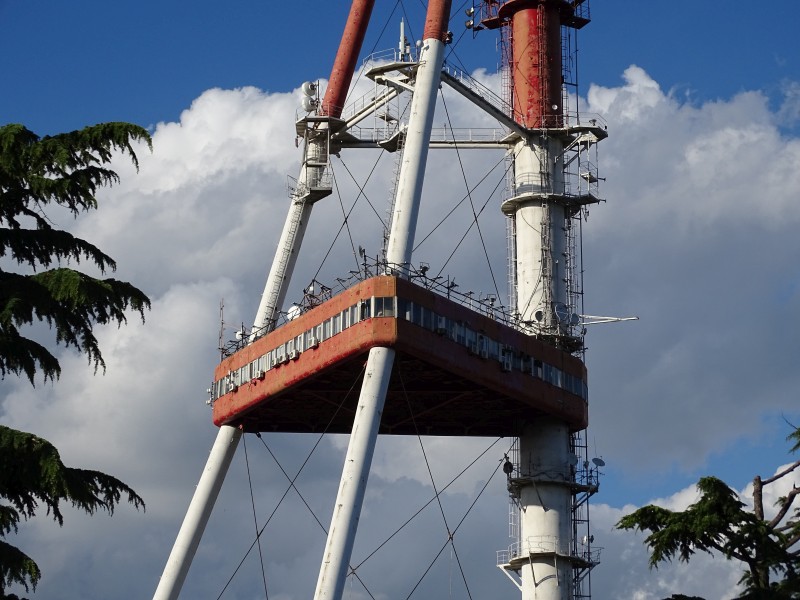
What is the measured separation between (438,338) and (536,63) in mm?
23053

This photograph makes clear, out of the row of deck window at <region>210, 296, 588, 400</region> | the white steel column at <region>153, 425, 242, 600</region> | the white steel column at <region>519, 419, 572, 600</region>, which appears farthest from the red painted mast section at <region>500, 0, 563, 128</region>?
the white steel column at <region>153, 425, 242, 600</region>

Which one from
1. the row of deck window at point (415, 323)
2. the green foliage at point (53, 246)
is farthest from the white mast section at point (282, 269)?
the green foliage at point (53, 246)

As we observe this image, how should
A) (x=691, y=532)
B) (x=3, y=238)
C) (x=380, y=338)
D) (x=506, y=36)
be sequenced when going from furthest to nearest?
1. (x=506, y=36)
2. (x=380, y=338)
3. (x=691, y=532)
4. (x=3, y=238)

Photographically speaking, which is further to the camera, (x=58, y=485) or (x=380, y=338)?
(x=380, y=338)

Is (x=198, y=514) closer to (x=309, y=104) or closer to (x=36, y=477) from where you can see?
(x=309, y=104)

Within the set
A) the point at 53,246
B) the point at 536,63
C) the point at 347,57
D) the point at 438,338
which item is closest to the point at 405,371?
the point at 438,338

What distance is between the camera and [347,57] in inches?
3378

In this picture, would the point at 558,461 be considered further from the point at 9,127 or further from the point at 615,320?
the point at 9,127

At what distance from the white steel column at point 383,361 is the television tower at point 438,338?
76 mm

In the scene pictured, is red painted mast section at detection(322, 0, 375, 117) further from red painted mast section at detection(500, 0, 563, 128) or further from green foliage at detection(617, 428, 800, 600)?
green foliage at detection(617, 428, 800, 600)

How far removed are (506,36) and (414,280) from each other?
24.5 m

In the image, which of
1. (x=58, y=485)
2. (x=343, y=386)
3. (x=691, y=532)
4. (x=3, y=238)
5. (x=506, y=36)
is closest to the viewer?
(x=58, y=485)

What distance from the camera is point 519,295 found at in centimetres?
8650

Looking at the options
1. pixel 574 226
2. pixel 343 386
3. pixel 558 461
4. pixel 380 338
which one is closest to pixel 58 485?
pixel 380 338
